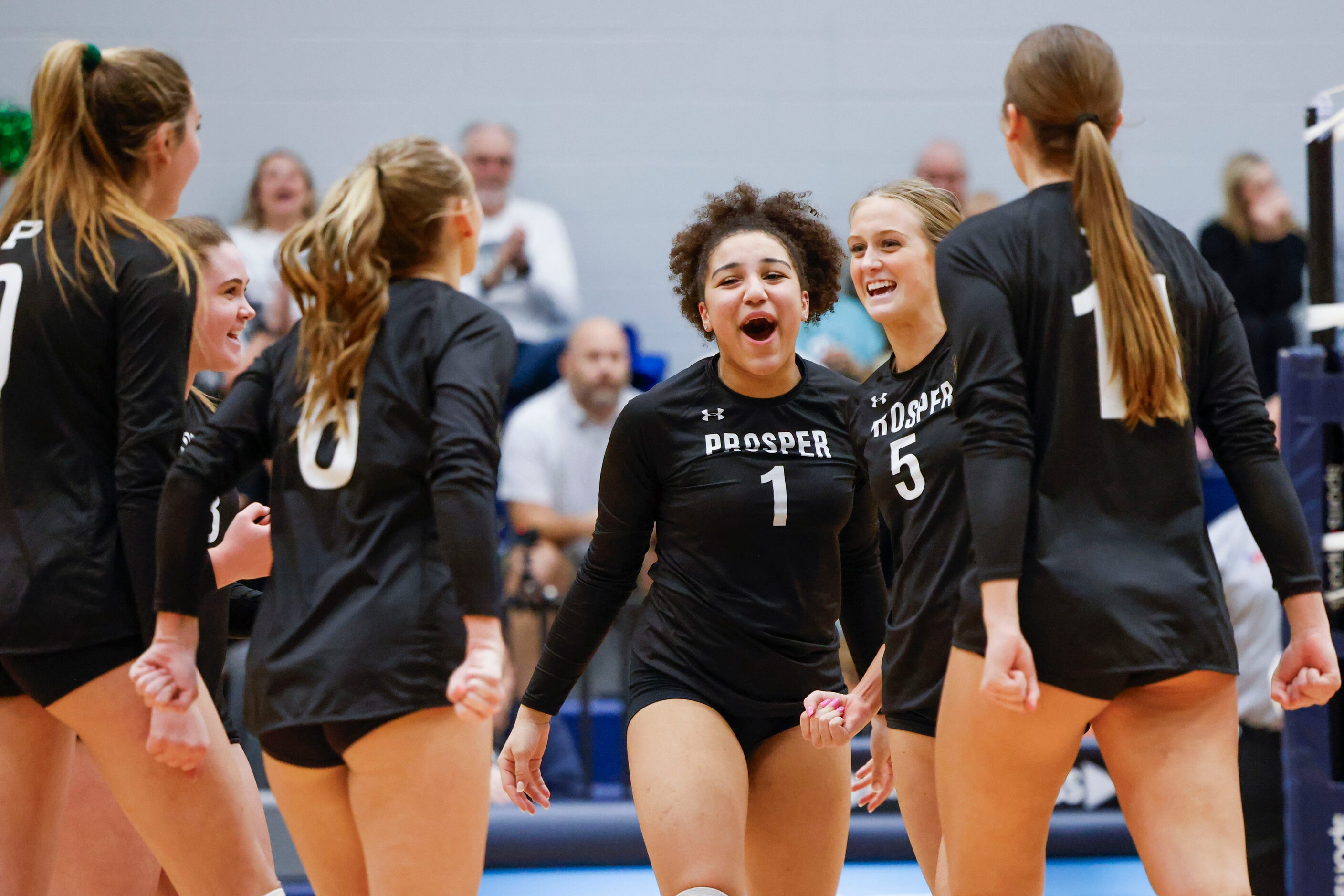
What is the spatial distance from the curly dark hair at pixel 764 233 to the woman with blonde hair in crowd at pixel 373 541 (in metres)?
1.03

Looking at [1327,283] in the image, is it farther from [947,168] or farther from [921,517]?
[947,168]

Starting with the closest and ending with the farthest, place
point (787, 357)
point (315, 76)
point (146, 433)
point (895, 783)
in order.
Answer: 1. point (146, 433)
2. point (895, 783)
3. point (787, 357)
4. point (315, 76)

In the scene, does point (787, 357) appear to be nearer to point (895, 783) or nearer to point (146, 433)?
point (895, 783)

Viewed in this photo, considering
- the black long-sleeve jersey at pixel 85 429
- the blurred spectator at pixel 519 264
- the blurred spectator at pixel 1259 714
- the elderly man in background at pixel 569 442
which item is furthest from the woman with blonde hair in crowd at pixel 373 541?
the blurred spectator at pixel 519 264

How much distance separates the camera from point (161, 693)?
2057 mm

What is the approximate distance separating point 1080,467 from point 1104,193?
1.28 ft

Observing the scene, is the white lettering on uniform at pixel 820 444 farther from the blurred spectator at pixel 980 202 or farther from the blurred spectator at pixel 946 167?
the blurred spectator at pixel 946 167

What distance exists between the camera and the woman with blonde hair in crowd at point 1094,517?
6.33 ft

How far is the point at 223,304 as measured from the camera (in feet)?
9.63

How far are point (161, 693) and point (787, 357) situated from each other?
1398 mm

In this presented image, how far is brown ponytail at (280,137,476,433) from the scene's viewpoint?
199cm

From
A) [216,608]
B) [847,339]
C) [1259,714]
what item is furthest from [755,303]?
[847,339]

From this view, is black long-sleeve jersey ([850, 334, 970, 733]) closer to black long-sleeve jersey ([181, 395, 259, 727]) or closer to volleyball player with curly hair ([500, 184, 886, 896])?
volleyball player with curly hair ([500, 184, 886, 896])

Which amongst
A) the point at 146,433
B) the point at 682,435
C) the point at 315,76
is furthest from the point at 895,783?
the point at 315,76
